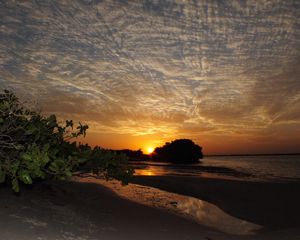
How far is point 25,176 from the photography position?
445 cm

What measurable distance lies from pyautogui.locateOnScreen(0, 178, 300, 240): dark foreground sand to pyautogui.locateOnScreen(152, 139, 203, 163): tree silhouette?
6495 centimetres

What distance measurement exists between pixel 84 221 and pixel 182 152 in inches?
2786

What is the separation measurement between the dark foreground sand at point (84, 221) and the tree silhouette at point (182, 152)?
6495cm

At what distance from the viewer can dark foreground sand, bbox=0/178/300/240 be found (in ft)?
23.5

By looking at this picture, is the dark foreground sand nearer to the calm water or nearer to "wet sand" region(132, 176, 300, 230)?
"wet sand" region(132, 176, 300, 230)

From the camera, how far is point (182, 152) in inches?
3086

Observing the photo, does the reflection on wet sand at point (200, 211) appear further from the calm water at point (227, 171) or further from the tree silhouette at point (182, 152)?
the tree silhouette at point (182, 152)

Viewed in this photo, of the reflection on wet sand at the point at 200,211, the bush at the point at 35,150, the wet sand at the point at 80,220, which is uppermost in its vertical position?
the bush at the point at 35,150

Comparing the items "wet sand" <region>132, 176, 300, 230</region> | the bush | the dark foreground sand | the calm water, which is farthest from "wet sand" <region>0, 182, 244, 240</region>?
the calm water

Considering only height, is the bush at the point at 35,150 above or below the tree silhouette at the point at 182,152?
below

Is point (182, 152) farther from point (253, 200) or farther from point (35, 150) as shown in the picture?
point (35, 150)

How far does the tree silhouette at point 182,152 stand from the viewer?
3054 inches

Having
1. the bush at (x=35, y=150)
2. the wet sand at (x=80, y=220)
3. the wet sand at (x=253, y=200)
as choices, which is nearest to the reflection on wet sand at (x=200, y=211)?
the wet sand at (x=253, y=200)

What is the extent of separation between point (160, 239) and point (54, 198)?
5375mm
